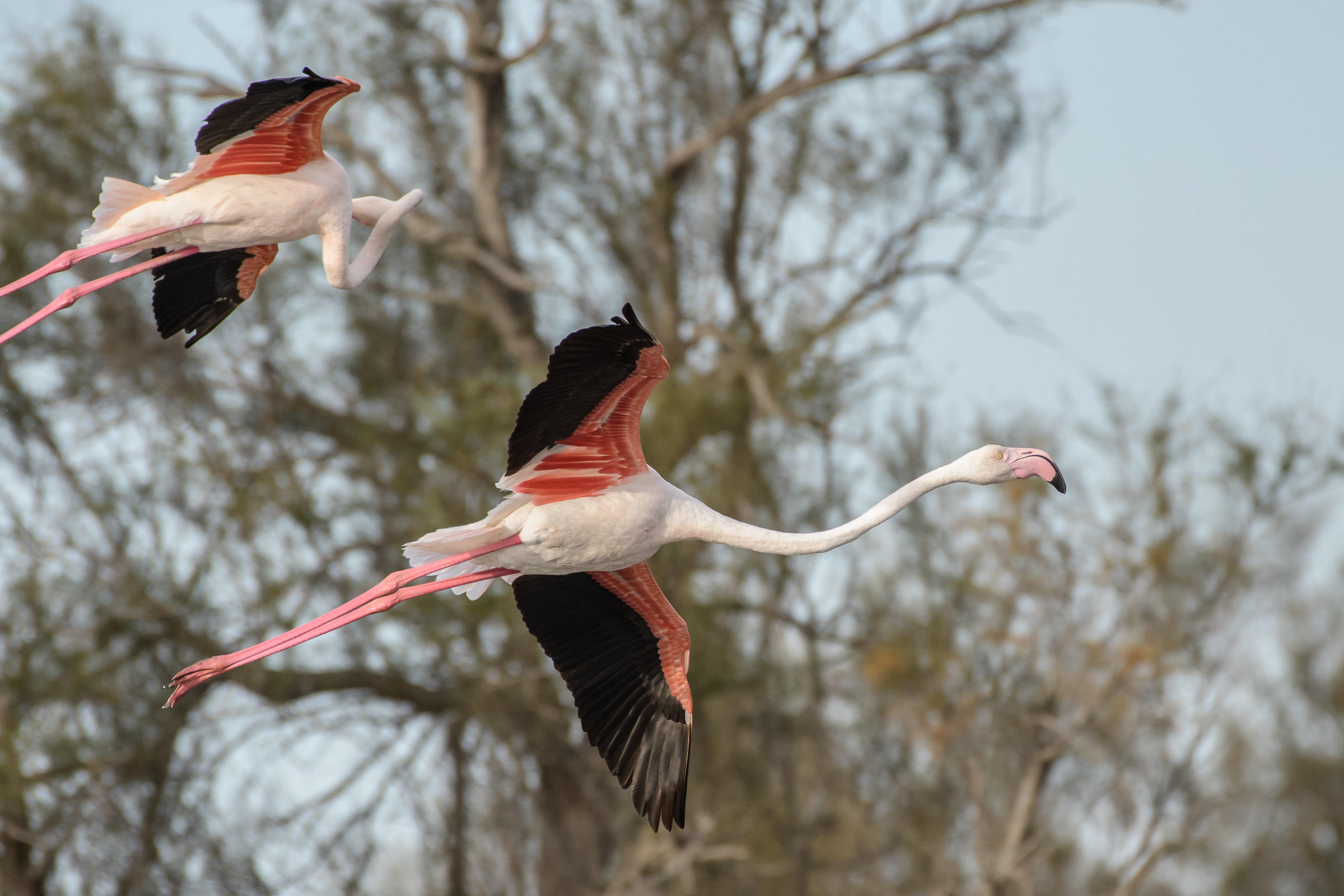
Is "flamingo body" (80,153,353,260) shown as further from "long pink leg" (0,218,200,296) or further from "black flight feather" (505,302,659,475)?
"black flight feather" (505,302,659,475)

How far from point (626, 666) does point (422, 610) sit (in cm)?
764

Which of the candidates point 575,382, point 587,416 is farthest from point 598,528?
point 575,382

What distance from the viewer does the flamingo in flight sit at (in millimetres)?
5746

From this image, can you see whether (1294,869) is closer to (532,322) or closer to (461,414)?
(532,322)

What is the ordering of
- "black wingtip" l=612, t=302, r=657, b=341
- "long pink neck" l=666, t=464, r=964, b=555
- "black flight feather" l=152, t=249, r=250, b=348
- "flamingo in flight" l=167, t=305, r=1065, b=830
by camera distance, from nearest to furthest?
"black wingtip" l=612, t=302, r=657, b=341, "flamingo in flight" l=167, t=305, r=1065, b=830, "long pink neck" l=666, t=464, r=964, b=555, "black flight feather" l=152, t=249, r=250, b=348

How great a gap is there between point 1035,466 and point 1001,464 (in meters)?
0.14

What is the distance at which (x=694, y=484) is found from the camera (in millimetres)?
14391

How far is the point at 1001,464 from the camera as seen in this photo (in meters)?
6.10

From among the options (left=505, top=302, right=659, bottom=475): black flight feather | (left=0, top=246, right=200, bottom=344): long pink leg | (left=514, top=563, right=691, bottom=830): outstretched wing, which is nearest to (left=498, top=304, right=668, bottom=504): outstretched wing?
(left=505, top=302, right=659, bottom=475): black flight feather

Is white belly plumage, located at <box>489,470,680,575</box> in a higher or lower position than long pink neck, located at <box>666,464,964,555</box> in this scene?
higher

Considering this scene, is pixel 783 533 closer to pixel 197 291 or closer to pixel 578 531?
pixel 578 531

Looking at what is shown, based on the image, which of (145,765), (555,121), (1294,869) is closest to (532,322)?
(555,121)

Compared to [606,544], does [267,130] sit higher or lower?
higher

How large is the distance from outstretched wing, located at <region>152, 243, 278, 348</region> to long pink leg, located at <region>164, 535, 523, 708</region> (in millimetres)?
1474
